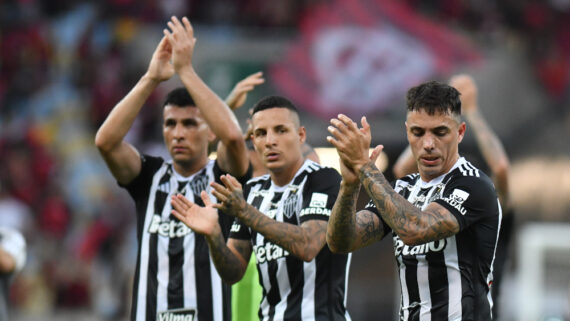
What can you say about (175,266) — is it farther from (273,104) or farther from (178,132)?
(273,104)

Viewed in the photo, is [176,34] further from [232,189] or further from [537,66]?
[537,66]

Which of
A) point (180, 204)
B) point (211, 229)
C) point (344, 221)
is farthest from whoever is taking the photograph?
point (180, 204)

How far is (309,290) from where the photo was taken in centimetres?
548

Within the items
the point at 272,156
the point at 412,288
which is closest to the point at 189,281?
the point at 272,156

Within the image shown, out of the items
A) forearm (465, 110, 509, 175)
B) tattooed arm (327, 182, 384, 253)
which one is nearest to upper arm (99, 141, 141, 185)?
tattooed arm (327, 182, 384, 253)

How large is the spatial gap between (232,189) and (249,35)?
10811 mm

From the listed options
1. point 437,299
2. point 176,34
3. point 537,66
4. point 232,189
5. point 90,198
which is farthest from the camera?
point 537,66

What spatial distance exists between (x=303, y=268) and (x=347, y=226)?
0.75 meters

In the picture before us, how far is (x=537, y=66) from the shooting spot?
1611 cm

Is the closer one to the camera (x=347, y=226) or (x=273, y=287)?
(x=347, y=226)

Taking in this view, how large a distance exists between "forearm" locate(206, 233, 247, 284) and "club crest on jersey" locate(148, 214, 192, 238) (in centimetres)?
62

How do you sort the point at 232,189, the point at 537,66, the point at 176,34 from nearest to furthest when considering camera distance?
the point at 232,189, the point at 176,34, the point at 537,66

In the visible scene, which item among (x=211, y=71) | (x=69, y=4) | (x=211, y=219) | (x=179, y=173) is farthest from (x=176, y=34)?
(x=69, y=4)

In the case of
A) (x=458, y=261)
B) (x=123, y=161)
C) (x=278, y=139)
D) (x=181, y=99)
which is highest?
(x=181, y=99)
